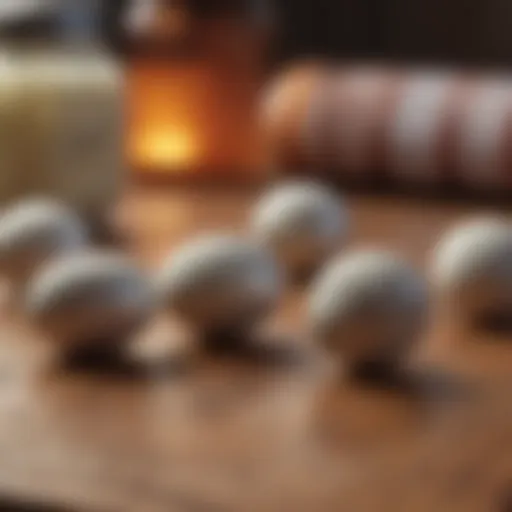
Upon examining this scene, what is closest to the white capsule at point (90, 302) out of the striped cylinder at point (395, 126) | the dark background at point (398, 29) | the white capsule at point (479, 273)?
the white capsule at point (479, 273)

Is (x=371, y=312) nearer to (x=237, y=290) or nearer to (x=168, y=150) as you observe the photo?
(x=237, y=290)

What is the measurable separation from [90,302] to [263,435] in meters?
0.09

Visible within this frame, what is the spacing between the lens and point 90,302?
457 millimetres

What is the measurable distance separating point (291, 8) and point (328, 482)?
63 centimetres

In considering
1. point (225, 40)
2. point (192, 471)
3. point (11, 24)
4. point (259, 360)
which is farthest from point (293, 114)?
point (192, 471)

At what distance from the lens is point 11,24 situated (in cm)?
70

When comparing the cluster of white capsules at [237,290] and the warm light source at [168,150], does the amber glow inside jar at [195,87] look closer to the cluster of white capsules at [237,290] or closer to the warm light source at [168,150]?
the warm light source at [168,150]

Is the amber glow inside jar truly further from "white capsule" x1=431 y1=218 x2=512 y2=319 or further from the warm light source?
"white capsule" x1=431 y1=218 x2=512 y2=319

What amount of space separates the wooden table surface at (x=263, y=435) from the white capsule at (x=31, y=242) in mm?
30

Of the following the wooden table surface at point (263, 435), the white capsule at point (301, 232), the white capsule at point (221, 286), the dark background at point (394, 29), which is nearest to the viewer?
the wooden table surface at point (263, 435)

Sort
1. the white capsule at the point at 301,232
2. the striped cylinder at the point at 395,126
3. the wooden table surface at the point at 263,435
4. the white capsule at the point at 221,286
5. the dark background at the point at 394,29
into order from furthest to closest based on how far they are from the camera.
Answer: the dark background at the point at 394,29, the striped cylinder at the point at 395,126, the white capsule at the point at 301,232, the white capsule at the point at 221,286, the wooden table surface at the point at 263,435

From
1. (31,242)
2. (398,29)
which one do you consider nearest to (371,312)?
(31,242)

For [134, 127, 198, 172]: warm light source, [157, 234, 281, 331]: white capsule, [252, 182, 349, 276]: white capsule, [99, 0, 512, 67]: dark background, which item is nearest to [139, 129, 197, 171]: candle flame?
[134, 127, 198, 172]: warm light source

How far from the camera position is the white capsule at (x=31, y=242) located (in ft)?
1.77
